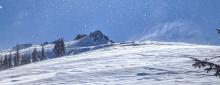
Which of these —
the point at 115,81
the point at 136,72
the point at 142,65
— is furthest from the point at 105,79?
the point at 142,65

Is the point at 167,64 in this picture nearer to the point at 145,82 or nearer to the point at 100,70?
the point at 100,70

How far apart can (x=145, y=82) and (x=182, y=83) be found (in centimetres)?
301

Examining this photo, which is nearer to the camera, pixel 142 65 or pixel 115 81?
pixel 115 81

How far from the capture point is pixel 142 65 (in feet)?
160

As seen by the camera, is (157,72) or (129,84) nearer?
(129,84)

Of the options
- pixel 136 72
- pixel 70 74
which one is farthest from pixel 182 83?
pixel 70 74

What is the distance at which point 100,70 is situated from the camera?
1821 inches

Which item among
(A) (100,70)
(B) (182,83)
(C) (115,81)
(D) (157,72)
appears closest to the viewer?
(B) (182,83)

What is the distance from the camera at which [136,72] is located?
43.7m

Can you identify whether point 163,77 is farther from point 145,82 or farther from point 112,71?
point 112,71

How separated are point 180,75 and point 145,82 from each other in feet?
14.1

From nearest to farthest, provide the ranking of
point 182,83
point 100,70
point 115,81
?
point 182,83 → point 115,81 → point 100,70

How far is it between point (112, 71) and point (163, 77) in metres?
6.37

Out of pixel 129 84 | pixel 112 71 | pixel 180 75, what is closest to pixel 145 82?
pixel 129 84
